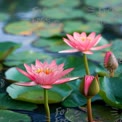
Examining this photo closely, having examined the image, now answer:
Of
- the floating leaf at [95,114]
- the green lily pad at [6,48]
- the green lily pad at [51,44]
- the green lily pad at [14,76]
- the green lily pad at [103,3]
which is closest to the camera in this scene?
the floating leaf at [95,114]

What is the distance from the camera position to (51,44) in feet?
6.45

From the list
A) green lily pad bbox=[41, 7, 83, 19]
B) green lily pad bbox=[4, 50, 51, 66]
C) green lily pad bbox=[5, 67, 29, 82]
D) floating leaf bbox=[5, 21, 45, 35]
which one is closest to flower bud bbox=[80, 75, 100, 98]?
green lily pad bbox=[5, 67, 29, 82]

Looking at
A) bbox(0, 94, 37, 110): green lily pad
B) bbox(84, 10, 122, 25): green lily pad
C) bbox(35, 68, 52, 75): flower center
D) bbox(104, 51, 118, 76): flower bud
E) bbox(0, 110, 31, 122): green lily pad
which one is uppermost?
bbox(84, 10, 122, 25): green lily pad

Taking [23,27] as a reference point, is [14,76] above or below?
below

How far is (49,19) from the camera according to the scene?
2.38 metres

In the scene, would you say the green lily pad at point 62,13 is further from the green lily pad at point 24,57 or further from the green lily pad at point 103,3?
the green lily pad at point 24,57

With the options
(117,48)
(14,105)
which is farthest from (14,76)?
(117,48)

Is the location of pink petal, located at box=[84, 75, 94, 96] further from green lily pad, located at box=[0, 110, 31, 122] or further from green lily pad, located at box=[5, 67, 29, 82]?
green lily pad, located at box=[5, 67, 29, 82]

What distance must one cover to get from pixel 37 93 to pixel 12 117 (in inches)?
5.7

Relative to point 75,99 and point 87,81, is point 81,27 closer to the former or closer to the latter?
point 75,99

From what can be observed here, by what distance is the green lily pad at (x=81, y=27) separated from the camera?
2.15 meters

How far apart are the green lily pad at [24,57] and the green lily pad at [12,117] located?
48 cm

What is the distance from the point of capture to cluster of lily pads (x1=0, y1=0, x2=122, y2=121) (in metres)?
1.36

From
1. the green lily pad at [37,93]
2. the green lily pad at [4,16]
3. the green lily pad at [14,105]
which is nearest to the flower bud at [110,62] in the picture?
the green lily pad at [37,93]
